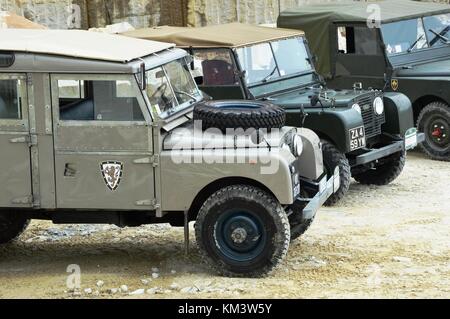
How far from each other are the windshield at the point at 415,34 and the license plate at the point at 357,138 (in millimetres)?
2672

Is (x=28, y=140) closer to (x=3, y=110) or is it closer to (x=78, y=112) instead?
(x=3, y=110)

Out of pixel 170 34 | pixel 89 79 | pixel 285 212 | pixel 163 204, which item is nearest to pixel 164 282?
pixel 163 204

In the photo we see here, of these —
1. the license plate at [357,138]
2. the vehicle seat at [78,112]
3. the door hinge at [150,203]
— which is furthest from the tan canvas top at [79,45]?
the license plate at [357,138]

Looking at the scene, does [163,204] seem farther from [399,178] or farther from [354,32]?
[354,32]

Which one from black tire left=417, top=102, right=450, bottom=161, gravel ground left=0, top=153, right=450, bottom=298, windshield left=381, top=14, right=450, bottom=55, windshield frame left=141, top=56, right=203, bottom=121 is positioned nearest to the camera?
gravel ground left=0, top=153, right=450, bottom=298

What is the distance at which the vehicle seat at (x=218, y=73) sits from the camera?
10.1 meters

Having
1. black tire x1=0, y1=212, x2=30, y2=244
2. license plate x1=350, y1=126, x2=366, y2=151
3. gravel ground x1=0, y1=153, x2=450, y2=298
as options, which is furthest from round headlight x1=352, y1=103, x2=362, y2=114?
black tire x1=0, y1=212, x2=30, y2=244

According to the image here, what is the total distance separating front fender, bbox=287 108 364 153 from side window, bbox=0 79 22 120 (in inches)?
129

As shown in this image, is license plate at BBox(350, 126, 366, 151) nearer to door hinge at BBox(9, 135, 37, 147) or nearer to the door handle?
the door handle

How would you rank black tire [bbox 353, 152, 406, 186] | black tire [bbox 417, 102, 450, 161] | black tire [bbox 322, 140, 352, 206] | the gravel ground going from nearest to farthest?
the gravel ground
black tire [bbox 322, 140, 352, 206]
black tire [bbox 353, 152, 406, 186]
black tire [bbox 417, 102, 450, 161]

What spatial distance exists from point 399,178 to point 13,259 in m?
4.90

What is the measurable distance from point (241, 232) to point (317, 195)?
0.77 meters

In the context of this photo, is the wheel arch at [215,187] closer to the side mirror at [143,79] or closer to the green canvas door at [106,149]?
the green canvas door at [106,149]

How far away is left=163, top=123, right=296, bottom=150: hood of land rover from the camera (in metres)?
7.07
